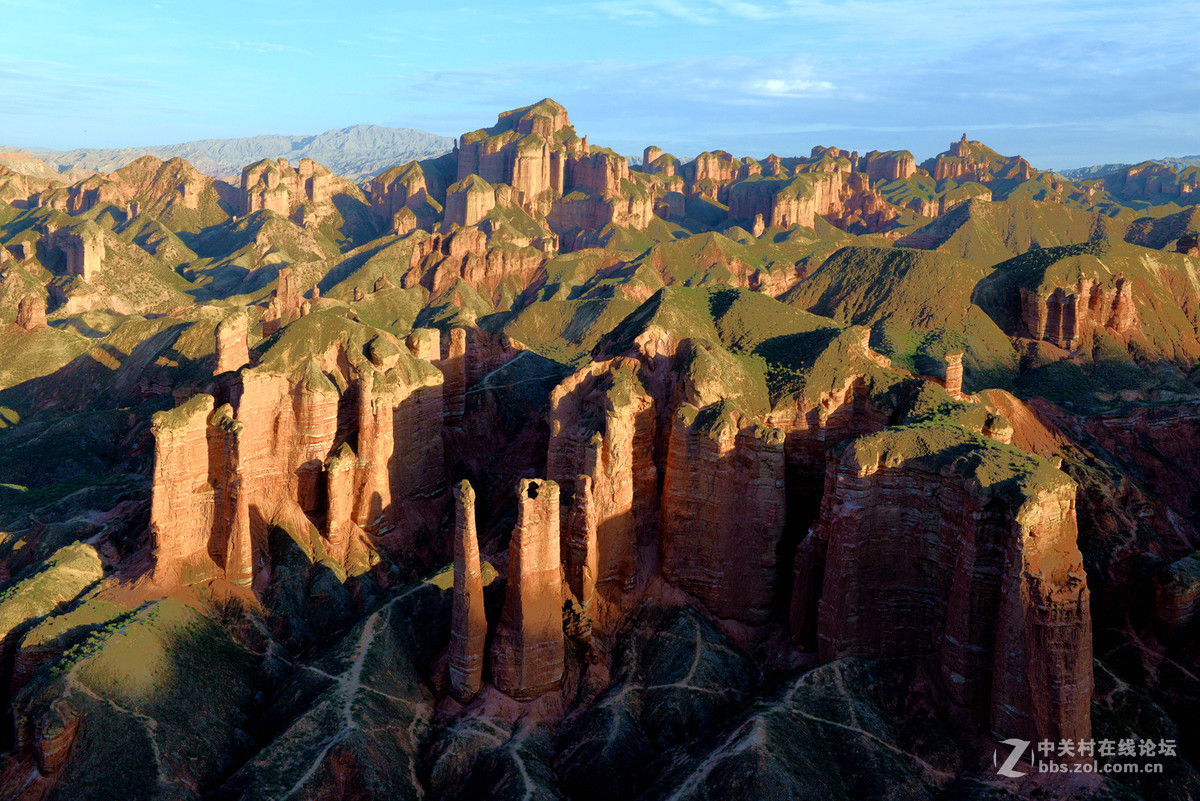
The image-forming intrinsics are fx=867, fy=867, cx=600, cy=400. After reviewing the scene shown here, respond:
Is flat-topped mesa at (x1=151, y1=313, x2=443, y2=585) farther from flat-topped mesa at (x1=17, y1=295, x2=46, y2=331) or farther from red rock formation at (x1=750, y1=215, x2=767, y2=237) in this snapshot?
red rock formation at (x1=750, y1=215, x2=767, y2=237)

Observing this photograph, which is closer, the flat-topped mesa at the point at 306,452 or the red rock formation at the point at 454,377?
the flat-topped mesa at the point at 306,452

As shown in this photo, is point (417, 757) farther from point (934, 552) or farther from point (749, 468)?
point (934, 552)

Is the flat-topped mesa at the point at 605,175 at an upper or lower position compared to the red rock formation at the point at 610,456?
upper

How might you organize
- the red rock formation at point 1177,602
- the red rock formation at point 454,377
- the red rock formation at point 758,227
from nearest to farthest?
the red rock formation at point 1177,602, the red rock formation at point 454,377, the red rock formation at point 758,227

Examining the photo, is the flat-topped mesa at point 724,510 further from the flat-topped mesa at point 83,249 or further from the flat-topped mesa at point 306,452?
the flat-topped mesa at point 83,249

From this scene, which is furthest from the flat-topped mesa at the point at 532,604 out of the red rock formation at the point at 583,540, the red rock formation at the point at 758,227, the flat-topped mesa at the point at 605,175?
the red rock formation at the point at 758,227

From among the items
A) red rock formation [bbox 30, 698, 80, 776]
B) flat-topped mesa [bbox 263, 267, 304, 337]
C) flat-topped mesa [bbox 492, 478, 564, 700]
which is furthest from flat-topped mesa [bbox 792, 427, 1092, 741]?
flat-topped mesa [bbox 263, 267, 304, 337]

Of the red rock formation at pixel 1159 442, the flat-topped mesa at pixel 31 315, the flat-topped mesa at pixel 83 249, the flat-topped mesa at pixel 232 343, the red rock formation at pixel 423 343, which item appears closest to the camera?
the flat-topped mesa at pixel 232 343
